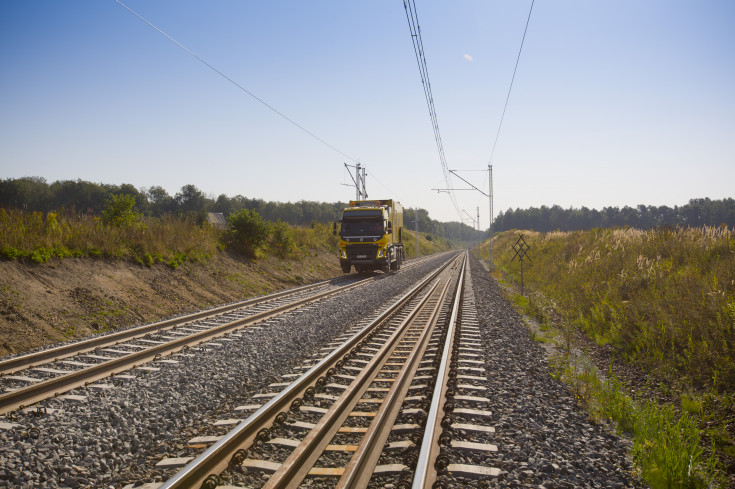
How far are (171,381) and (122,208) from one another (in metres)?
11.6

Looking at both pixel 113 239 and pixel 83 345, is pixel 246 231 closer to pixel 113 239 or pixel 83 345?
pixel 113 239

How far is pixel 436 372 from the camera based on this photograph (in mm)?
6246

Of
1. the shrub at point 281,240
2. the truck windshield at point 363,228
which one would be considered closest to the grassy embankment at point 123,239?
the shrub at point 281,240

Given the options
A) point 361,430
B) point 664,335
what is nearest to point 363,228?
point 664,335

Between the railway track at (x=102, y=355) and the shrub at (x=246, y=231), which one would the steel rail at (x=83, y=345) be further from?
the shrub at (x=246, y=231)

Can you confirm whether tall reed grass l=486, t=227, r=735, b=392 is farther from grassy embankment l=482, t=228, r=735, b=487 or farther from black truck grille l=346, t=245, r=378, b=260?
black truck grille l=346, t=245, r=378, b=260

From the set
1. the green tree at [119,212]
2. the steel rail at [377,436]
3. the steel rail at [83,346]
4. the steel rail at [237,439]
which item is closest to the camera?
the steel rail at [237,439]

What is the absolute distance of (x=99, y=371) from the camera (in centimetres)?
618

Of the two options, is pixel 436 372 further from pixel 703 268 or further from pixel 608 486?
pixel 703 268

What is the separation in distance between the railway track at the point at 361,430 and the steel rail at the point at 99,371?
2740 millimetres

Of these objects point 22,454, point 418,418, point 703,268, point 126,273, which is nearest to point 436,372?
point 418,418

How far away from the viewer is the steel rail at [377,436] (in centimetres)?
337

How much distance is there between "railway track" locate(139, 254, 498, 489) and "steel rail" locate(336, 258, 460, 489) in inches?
0.4

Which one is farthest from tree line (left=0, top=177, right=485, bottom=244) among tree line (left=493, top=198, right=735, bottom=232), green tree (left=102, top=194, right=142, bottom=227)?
tree line (left=493, top=198, right=735, bottom=232)
